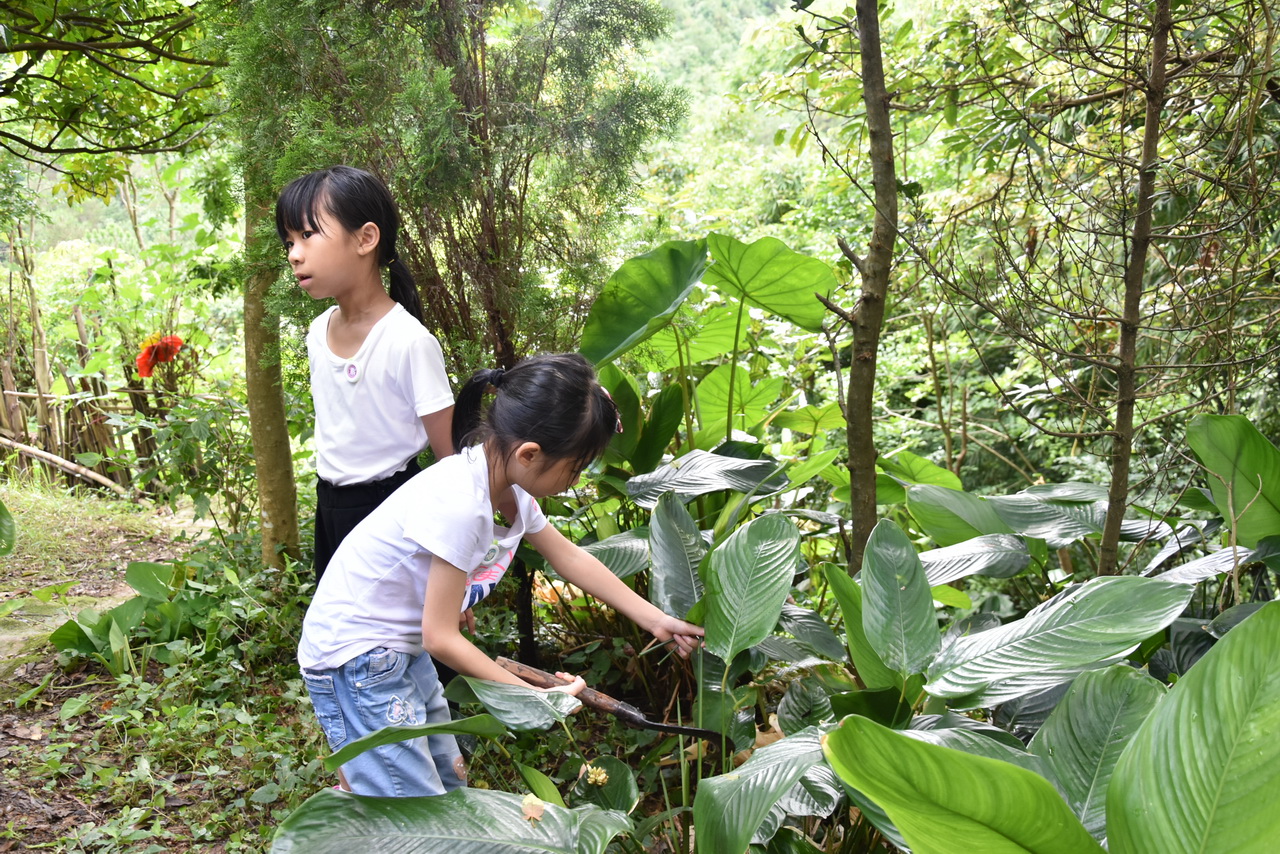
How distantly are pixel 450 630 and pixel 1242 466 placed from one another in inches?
53.1

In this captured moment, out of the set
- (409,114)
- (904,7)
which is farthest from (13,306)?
(904,7)

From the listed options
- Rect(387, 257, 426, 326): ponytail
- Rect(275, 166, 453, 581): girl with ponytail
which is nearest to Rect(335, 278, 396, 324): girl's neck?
Rect(275, 166, 453, 581): girl with ponytail

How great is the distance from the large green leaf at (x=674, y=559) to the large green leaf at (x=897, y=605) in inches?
15.5

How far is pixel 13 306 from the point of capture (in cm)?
543

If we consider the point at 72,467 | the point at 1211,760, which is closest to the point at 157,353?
the point at 72,467

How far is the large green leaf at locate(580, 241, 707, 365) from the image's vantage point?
2102 millimetres

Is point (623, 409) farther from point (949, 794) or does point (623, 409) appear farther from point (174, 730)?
point (949, 794)

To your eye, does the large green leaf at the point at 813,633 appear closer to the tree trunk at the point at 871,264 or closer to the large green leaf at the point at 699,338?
the tree trunk at the point at 871,264

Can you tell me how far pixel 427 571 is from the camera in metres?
1.48

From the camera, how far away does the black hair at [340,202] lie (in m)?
1.69

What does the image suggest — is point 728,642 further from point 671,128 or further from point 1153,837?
point 671,128

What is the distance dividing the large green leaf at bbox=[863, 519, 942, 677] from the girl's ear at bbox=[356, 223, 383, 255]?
3.44 feet

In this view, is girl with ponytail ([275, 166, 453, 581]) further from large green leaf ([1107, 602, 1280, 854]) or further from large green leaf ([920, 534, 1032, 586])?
large green leaf ([1107, 602, 1280, 854])

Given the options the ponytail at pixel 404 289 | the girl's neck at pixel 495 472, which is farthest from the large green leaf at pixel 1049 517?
the ponytail at pixel 404 289
